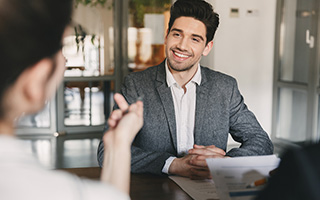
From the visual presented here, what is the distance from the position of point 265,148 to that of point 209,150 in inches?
14.0

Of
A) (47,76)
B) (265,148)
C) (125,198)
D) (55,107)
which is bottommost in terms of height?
(55,107)

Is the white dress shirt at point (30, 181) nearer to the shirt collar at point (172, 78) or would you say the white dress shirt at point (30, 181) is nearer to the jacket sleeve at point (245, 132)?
the jacket sleeve at point (245, 132)

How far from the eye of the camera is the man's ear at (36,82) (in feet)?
2.24

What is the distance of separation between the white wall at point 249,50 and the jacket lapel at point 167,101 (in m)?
3.20

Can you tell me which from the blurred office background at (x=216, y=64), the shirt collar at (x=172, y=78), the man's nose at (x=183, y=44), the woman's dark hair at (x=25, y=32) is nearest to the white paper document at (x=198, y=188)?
the shirt collar at (x=172, y=78)

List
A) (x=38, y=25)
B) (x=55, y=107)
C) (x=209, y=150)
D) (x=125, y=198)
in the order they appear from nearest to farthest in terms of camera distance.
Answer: (x=38, y=25), (x=125, y=198), (x=209, y=150), (x=55, y=107)

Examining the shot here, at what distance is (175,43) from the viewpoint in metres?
2.16

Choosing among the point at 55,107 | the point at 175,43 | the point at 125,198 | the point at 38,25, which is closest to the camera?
the point at 38,25

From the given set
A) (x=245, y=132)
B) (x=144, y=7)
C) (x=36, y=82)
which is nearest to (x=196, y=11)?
(x=245, y=132)

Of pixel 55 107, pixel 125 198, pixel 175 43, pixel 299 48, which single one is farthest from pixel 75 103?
pixel 125 198

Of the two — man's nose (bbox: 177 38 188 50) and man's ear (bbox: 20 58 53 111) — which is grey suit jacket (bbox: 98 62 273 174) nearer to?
man's nose (bbox: 177 38 188 50)

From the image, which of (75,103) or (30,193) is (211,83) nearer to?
(30,193)

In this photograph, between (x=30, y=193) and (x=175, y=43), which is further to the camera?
(x=175, y=43)

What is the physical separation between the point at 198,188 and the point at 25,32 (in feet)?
3.31
